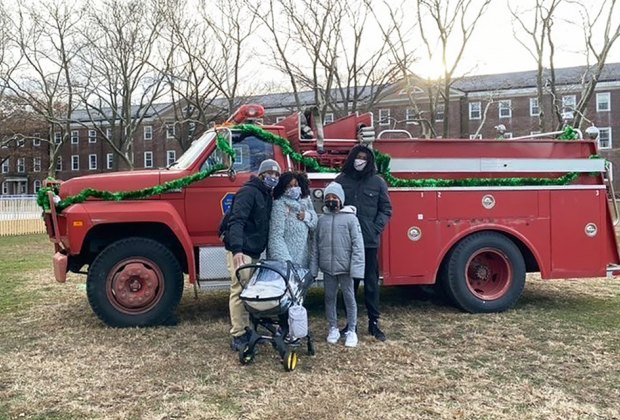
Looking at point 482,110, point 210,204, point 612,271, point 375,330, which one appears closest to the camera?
point 375,330

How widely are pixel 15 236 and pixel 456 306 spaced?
19659 mm

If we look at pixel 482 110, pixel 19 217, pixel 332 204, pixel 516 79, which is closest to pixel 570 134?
pixel 332 204

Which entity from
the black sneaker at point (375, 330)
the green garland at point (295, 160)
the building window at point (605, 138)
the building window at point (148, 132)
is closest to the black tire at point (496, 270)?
the green garland at point (295, 160)

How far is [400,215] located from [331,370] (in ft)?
8.18

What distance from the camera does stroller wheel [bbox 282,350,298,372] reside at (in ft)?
16.0

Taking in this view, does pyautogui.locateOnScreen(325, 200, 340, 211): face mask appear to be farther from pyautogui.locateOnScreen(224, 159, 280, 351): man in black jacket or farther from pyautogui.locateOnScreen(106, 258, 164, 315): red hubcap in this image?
pyautogui.locateOnScreen(106, 258, 164, 315): red hubcap

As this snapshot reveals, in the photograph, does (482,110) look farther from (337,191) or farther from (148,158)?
(337,191)

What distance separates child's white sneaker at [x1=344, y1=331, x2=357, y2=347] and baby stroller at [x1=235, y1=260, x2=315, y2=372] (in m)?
0.47

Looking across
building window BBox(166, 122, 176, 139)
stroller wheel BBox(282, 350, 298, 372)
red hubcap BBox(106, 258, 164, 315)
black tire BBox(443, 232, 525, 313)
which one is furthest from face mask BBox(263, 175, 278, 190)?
building window BBox(166, 122, 176, 139)

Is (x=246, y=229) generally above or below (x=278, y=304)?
above

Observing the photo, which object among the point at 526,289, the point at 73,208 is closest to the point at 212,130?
the point at 73,208

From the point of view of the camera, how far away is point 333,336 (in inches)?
227

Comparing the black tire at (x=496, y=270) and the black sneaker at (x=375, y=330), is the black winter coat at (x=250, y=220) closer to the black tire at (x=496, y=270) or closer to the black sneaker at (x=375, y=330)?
the black sneaker at (x=375, y=330)

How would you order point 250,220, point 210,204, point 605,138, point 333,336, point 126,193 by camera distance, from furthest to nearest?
1. point 605,138
2. point 210,204
3. point 126,193
4. point 333,336
5. point 250,220
